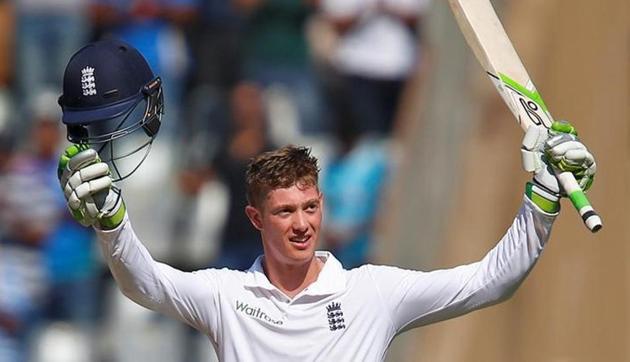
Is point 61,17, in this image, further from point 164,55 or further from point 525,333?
point 525,333

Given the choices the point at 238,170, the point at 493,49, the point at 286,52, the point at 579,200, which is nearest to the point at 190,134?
the point at 238,170

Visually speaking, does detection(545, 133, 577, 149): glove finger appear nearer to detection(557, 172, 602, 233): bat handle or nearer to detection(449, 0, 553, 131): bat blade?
detection(557, 172, 602, 233): bat handle

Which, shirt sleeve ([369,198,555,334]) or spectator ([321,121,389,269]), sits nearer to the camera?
shirt sleeve ([369,198,555,334])

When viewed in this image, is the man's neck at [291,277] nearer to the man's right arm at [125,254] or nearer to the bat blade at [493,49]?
the man's right arm at [125,254]

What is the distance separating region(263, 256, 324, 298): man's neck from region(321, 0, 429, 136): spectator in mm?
4983

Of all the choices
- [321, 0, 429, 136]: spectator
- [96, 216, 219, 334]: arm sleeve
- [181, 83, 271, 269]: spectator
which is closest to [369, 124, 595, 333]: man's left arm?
[96, 216, 219, 334]: arm sleeve

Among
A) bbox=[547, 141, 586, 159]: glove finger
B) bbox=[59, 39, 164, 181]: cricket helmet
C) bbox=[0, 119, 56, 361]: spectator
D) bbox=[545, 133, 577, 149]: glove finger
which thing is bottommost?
bbox=[0, 119, 56, 361]: spectator

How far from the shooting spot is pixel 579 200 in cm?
489

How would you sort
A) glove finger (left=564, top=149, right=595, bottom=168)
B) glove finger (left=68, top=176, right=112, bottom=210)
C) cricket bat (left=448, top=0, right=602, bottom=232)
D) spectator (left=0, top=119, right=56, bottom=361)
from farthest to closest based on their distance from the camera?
spectator (left=0, top=119, right=56, bottom=361) → cricket bat (left=448, top=0, right=602, bottom=232) → glove finger (left=564, top=149, right=595, bottom=168) → glove finger (left=68, top=176, right=112, bottom=210)

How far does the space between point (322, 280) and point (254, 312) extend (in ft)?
0.76

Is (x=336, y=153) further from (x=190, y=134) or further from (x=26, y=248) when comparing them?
(x=26, y=248)

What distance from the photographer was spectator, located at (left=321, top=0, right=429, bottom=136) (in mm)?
10211

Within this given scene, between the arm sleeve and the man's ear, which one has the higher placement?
the man's ear

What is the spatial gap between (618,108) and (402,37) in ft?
7.99
